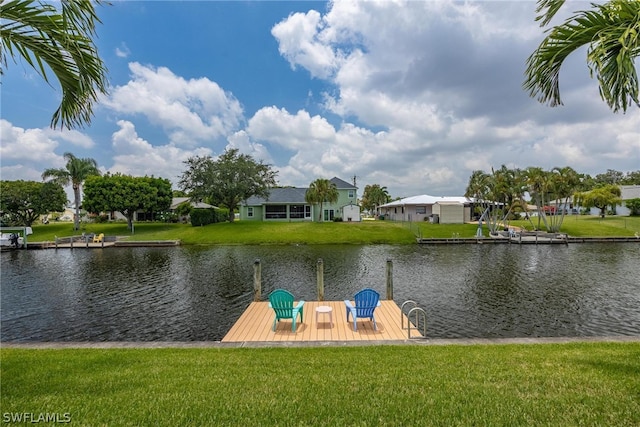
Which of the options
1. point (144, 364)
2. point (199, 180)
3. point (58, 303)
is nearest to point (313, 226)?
point (199, 180)

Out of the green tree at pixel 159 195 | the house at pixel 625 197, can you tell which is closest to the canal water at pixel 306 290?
the green tree at pixel 159 195

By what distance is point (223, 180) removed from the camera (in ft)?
151

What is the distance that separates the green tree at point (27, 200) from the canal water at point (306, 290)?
79.4 ft

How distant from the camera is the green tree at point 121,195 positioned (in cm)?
4347

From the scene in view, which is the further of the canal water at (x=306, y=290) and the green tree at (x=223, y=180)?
the green tree at (x=223, y=180)

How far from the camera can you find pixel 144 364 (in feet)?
19.0

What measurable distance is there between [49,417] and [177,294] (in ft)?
37.7

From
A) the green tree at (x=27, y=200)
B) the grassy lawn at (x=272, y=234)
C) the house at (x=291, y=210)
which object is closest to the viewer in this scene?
the grassy lawn at (x=272, y=234)

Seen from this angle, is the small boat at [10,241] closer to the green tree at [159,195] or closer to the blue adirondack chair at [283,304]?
the green tree at [159,195]

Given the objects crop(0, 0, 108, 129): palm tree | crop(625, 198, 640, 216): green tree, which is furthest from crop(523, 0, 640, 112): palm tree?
crop(625, 198, 640, 216): green tree

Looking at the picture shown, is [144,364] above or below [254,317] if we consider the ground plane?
above

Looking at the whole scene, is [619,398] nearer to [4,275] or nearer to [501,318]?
[501,318]

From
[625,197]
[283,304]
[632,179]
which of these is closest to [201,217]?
[283,304]

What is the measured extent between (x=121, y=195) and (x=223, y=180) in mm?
13503
